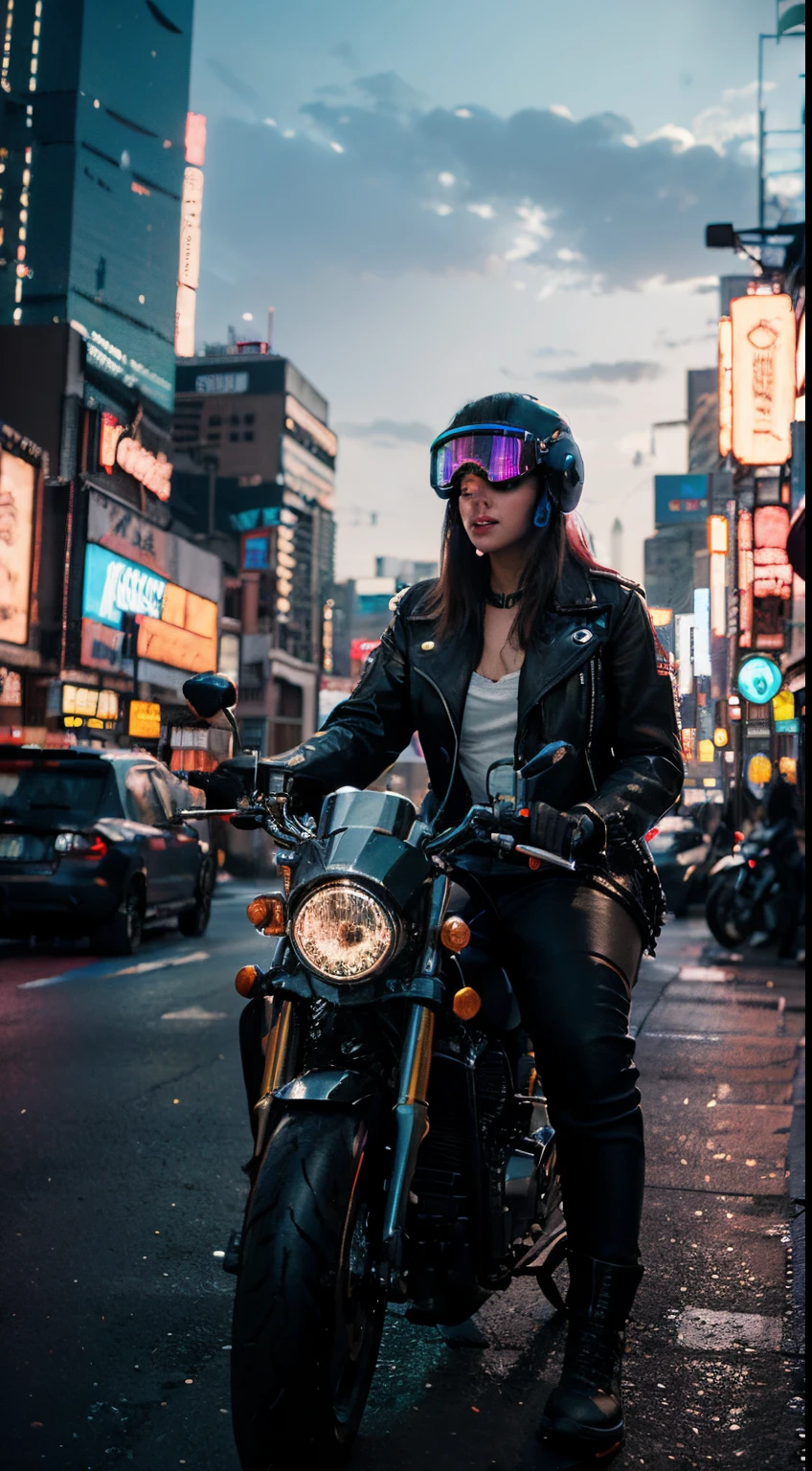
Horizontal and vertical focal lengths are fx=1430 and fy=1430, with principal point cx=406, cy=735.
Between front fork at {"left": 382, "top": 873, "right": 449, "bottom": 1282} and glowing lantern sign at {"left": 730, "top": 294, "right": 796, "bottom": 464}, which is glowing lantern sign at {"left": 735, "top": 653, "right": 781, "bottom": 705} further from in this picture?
front fork at {"left": 382, "top": 873, "right": 449, "bottom": 1282}

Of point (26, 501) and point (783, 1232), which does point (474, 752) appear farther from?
point (26, 501)

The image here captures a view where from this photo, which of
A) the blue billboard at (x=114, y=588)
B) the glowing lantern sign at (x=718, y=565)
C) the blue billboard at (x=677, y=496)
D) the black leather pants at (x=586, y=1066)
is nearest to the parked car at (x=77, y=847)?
the black leather pants at (x=586, y=1066)

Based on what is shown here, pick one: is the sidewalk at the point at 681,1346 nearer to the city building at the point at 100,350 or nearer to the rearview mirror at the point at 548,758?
the rearview mirror at the point at 548,758

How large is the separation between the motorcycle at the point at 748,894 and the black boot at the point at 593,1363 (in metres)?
11.4

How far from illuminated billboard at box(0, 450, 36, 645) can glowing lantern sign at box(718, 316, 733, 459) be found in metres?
14.7

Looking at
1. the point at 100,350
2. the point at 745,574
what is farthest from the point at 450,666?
the point at 100,350

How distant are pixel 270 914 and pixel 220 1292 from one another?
1544 millimetres

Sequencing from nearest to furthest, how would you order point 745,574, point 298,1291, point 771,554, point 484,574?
point 298,1291
point 484,574
point 771,554
point 745,574

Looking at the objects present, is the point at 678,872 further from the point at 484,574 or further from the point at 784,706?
the point at 484,574

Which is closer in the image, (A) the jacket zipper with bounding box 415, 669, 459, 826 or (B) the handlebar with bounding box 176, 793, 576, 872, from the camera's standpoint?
(B) the handlebar with bounding box 176, 793, 576, 872

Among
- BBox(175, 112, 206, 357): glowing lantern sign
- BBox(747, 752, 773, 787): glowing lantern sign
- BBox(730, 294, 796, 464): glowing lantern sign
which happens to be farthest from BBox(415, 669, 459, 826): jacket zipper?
BBox(175, 112, 206, 357): glowing lantern sign

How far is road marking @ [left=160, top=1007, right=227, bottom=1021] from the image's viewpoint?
8.63 m

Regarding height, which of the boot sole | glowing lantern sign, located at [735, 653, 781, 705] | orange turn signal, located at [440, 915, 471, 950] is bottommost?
the boot sole

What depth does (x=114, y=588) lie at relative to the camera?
122 feet
